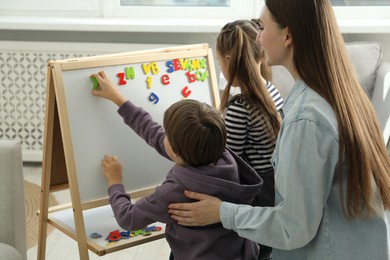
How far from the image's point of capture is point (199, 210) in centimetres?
176

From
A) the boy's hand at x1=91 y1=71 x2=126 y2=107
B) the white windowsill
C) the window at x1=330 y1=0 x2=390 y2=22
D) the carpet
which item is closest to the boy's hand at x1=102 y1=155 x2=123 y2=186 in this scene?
the boy's hand at x1=91 y1=71 x2=126 y2=107

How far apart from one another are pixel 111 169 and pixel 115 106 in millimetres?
205

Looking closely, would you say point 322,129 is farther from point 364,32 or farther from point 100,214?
point 364,32

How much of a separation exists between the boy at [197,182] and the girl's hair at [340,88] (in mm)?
306

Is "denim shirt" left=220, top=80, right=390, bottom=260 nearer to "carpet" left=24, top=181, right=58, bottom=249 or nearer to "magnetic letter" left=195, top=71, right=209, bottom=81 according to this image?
"magnetic letter" left=195, top=71, right=209, bottom=81

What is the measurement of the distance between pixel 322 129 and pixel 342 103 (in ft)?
0.28

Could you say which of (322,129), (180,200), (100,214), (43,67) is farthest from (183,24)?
(322,129)

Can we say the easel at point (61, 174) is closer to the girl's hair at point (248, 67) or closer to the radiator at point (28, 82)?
the girl's hair at point (248, 67)

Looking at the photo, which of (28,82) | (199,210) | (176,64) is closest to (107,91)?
(176,64)

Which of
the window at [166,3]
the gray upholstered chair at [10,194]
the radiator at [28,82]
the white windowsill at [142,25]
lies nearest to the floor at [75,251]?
the gray upholstered chair at [10,194]

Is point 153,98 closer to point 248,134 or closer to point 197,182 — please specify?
point 248,134

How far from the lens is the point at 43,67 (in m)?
3.85

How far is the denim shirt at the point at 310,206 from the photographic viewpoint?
1.51m

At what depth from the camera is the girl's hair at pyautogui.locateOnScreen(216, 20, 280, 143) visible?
6.87 feet
